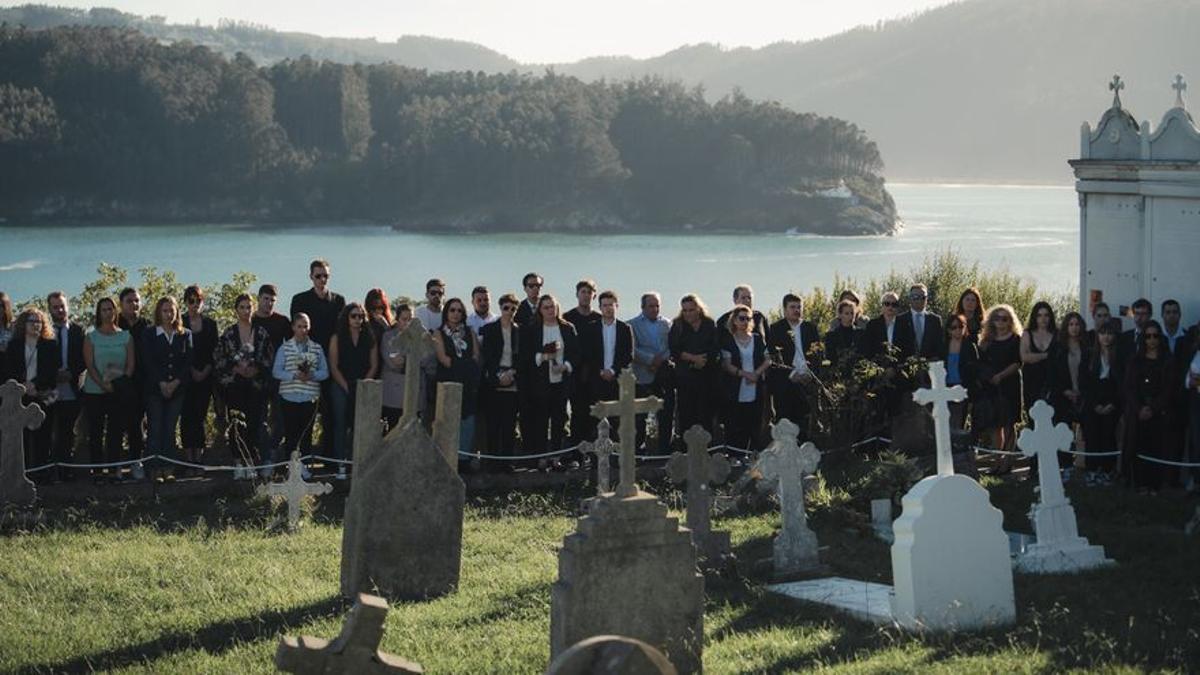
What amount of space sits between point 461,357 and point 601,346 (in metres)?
1.28

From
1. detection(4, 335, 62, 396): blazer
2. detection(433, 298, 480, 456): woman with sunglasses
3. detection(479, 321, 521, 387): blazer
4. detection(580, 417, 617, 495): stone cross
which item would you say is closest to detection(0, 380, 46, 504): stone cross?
detection(4, 335, 62, 396): blazer

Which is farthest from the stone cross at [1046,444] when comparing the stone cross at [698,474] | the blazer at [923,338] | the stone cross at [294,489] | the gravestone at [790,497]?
the stone cross at [294,489]

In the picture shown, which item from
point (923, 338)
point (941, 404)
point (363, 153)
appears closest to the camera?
point (941, 404)

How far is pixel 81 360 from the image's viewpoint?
14.0 m

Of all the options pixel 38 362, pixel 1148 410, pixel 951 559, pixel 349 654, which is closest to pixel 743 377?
pixel 1148 410

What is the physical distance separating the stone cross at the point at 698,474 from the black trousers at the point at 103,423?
17.6 ft

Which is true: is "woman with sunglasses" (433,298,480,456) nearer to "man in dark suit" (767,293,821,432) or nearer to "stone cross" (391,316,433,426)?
"man in dark suit" (767,293,821,432)

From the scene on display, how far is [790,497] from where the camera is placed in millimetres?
11352

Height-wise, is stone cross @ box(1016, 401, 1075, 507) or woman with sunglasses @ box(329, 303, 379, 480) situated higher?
woman with sunglasses @ box(329, 303, 379, 480)

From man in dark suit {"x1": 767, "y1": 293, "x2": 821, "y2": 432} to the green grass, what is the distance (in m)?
2.14

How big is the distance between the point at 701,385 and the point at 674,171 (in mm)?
112305

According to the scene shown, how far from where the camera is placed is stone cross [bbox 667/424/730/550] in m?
11.0

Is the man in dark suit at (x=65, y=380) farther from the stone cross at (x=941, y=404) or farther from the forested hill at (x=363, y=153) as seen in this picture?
the forested hill at (x=363, y=153)

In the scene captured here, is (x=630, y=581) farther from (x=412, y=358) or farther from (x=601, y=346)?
(x=601, y=346)
